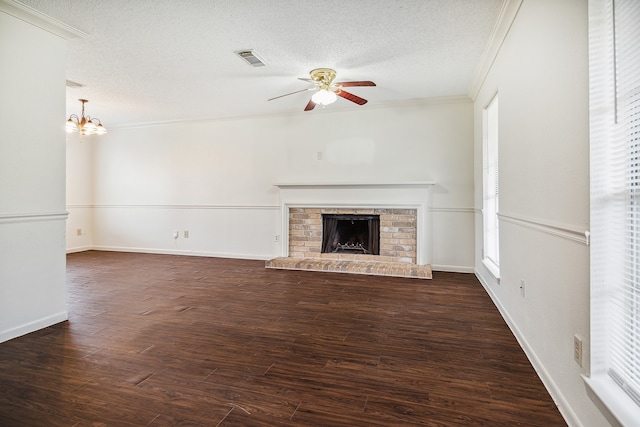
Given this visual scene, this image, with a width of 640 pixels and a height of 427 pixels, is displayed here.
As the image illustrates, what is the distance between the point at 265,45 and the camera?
2977 mm

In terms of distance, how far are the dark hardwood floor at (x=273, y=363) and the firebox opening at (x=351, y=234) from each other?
1.40 metres

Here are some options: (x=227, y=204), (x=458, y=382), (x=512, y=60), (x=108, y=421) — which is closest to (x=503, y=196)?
(x=512, y=60)

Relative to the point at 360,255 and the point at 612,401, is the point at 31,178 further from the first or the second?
the point at 360,255

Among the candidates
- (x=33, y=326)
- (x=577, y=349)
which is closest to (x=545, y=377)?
(x=577, y=349)

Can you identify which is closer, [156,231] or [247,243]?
[247,243]

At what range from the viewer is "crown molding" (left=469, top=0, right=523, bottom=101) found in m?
2.32

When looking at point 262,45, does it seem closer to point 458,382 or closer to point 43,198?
point 43,198

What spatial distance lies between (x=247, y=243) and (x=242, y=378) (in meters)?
3.79

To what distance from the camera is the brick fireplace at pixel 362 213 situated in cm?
458

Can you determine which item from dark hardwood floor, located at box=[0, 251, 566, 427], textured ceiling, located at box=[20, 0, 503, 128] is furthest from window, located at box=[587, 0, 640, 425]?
textured ceiling, located at box=[20, 0, 503, 128]

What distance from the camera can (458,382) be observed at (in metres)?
1.79

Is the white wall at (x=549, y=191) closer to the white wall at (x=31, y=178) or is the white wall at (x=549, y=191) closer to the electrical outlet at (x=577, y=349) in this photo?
the electrical outlet at (x=577, y=349)

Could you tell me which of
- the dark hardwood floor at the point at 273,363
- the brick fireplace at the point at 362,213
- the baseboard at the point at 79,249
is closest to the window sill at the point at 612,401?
the dark hardwood floor at the point at 273,363

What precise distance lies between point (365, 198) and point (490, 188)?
5.61 ft
